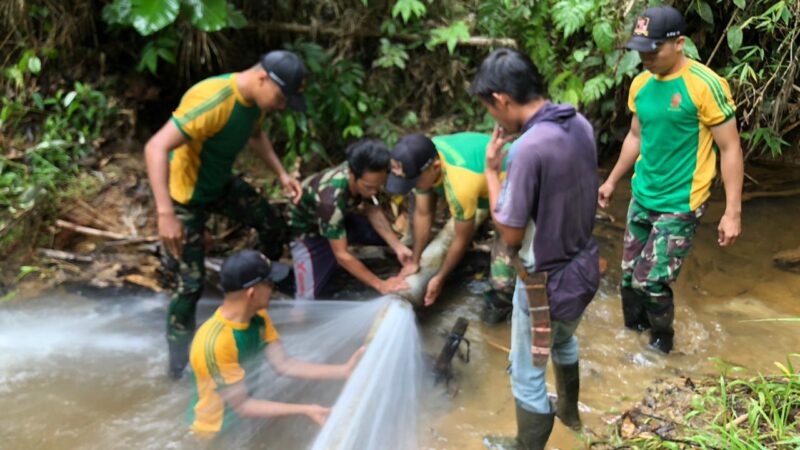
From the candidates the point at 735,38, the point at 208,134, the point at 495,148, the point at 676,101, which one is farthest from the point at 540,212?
the point at 735,38

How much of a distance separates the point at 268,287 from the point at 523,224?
1387 mm

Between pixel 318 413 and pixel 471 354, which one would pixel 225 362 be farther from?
pixel 471 354

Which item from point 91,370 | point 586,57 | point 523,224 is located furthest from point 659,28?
point 91,370

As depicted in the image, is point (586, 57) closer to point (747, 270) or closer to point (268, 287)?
point (747, 270)

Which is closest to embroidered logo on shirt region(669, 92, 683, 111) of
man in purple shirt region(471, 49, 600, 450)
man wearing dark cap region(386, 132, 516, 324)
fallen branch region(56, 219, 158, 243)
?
man in purple shirt region(471, 49, 600, 450)

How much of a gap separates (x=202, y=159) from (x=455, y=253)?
67.0 inches

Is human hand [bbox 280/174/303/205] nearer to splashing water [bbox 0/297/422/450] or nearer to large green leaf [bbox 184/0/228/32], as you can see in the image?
splashing water [bbox 0/297/422/450]

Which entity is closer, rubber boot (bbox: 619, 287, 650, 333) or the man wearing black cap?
the man wearing black cap

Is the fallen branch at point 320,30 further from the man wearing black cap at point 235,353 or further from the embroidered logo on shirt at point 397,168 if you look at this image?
the man wearing black cap at point 235,353

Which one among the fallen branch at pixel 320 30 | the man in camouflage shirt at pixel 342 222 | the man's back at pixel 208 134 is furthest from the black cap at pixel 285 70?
the fallen branch at pixel 320 30

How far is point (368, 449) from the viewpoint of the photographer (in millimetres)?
2703

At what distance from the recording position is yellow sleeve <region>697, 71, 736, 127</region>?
304 centimetres

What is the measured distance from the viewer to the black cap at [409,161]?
11.4 feet

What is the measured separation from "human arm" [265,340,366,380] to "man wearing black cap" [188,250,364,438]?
0.05 metres
